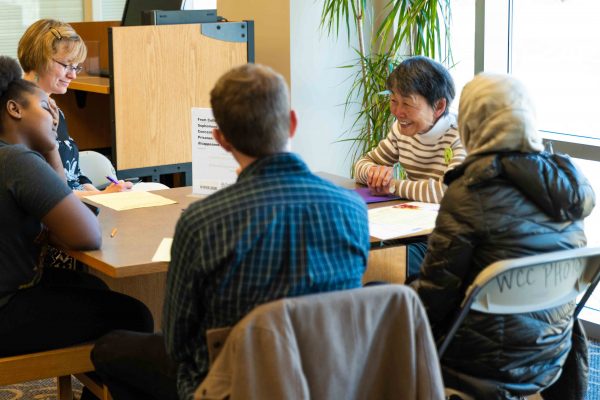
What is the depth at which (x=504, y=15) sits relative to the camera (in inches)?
160

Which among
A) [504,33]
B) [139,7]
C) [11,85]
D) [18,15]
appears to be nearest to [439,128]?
[504,33]

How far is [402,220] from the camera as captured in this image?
2715 mm

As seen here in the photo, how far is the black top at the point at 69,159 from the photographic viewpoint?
3.42 m

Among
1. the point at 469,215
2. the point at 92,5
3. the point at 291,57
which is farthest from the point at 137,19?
the point at 469,215

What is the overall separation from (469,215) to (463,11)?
253 centimetres

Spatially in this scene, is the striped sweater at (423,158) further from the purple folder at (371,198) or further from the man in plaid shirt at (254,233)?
the man in plaid shirt at (254,233)

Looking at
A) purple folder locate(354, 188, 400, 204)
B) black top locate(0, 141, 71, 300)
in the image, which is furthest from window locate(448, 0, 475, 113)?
black top locate(0, 141, 71, 300)

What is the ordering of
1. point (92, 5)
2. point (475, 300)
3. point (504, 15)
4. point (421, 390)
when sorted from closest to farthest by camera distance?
1. point (421, 390)
2. point (475, 300)
3. point (504, 15)
4. point (92, 5)

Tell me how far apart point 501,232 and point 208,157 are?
1.25m

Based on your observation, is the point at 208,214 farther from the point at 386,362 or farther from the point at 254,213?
the point at 386,362

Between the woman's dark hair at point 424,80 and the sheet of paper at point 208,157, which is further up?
the woman's dark hair at point 424,80

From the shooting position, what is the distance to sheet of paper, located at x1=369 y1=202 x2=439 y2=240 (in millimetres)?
2578

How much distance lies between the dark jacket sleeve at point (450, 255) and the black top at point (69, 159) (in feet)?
5.66

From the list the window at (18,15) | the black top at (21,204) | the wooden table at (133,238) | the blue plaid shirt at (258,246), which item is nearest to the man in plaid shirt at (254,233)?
the blue plaid shirt at (258,246)
